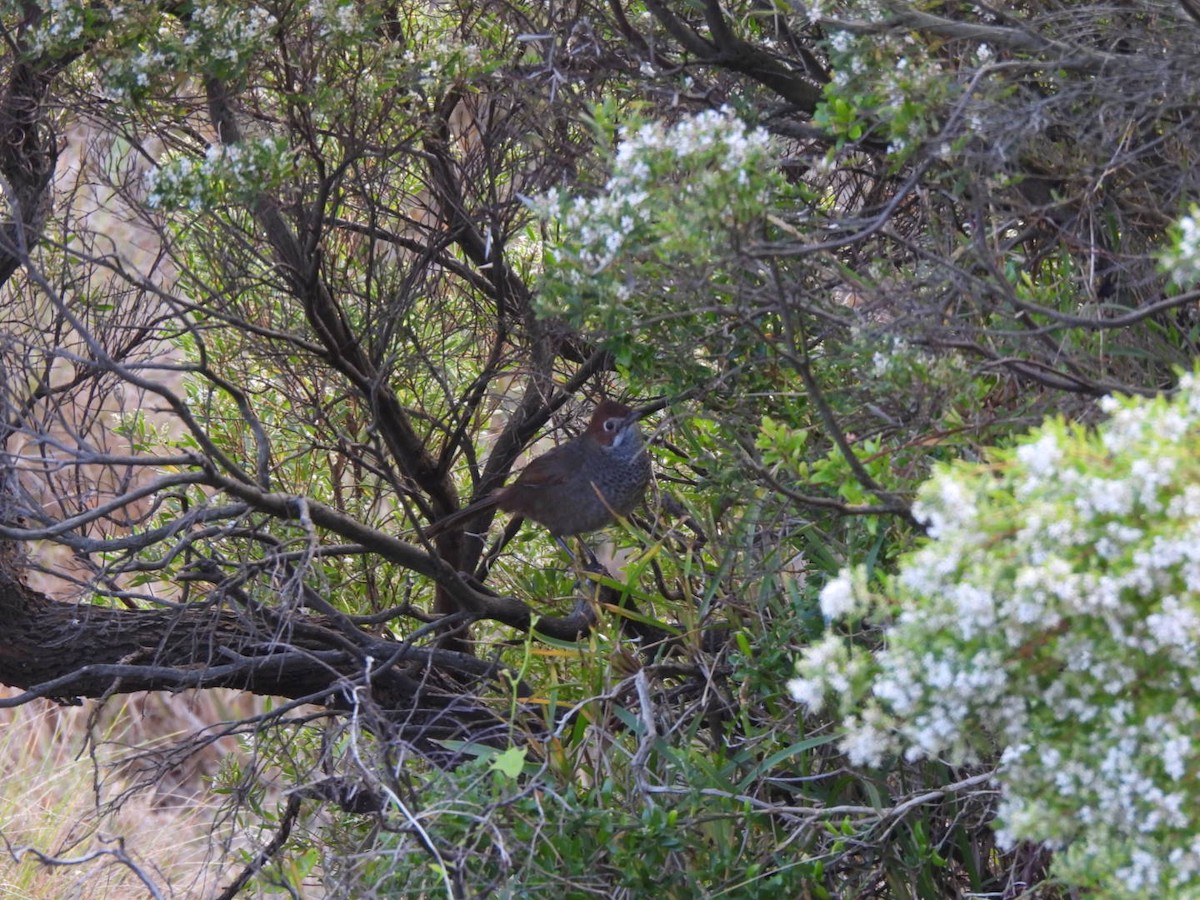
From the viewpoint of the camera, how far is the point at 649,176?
2504 millimetres

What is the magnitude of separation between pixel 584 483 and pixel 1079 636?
2826 mm

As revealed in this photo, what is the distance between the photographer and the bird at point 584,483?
4414 mm

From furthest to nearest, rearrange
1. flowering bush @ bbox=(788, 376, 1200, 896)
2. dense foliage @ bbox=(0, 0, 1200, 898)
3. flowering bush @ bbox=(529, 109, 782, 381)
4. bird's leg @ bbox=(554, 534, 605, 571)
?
bird's leg @ bbox=(554, 534, 605, 571), flowering bush @ bbox=(529, 109, 782, 381), dense foliage @ bbox=(0, 0, 1200, 898), flowering bush @ bbox=(788, 376, 1200, 896)

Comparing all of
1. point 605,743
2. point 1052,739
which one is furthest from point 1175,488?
point 605,743

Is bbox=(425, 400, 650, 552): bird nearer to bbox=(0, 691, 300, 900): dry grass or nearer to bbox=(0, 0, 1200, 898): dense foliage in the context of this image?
bbox=(0, 0, 1200, 898): dense foliage

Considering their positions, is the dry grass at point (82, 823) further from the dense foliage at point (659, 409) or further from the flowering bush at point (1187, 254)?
the flowering bush at point (1187, 254)

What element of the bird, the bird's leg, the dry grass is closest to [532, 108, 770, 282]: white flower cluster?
the bird

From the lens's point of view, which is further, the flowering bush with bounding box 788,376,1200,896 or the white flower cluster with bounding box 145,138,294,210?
the white flower cluster with bounding box 145,138,294,210

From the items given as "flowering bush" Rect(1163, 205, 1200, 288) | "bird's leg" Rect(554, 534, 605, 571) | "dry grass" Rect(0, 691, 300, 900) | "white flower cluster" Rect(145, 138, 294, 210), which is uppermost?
"white flower cluster" Rect(145, 138, 294, 210)

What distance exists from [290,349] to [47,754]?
2744 mm

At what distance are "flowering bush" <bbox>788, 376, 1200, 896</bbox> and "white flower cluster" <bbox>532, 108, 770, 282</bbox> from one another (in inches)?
30.5

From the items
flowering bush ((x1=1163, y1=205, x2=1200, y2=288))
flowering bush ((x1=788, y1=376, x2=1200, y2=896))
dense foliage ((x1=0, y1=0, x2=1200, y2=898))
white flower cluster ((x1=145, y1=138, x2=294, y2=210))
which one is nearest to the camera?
flowering bush ((x1=788, y1=376, x2=1200, y2=896))

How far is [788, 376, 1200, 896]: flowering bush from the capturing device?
65.2 inches

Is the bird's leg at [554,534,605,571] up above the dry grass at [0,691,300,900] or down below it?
above
